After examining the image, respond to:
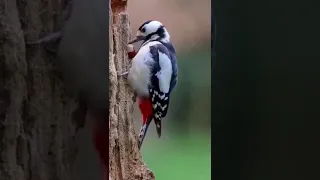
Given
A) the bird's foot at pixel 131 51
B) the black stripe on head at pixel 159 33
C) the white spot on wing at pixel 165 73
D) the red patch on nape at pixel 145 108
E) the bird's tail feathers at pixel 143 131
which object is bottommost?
the bird's tail feathers at pixel 143 131

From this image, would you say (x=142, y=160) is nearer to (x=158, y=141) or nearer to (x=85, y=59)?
(x=158, y=141)

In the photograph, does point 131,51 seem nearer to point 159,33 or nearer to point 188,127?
point 159,33

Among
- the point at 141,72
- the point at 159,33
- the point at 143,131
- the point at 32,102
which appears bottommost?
the point at 143,131

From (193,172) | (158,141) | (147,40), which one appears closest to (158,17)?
(147,40)

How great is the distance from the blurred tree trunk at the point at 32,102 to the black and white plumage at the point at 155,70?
30 cm

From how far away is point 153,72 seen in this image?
1.46m

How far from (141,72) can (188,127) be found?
0.85ft

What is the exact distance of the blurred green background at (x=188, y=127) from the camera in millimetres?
→ 1433

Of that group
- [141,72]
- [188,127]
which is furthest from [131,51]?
[188,127]
